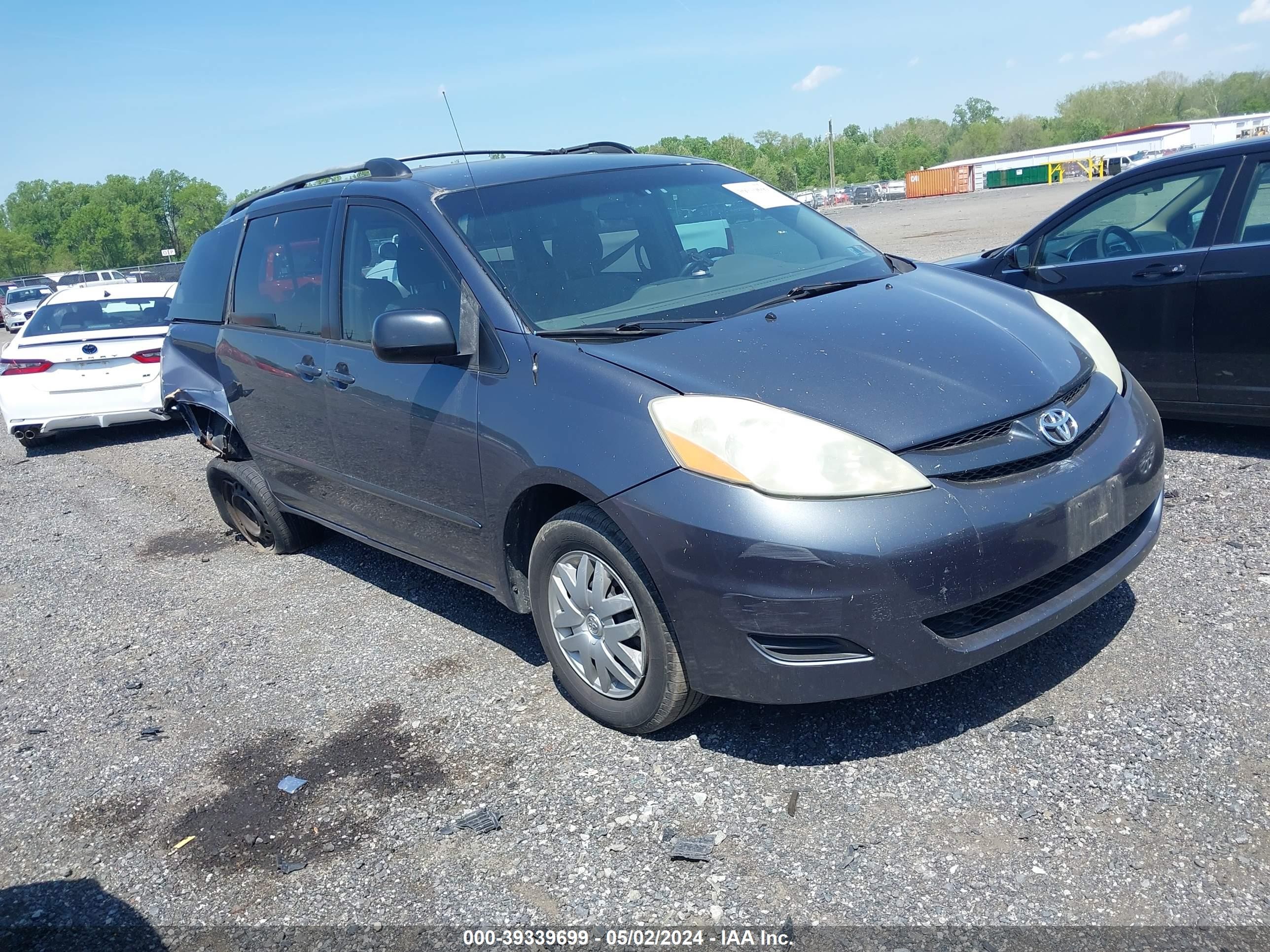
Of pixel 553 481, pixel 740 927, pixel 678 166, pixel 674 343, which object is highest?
pixel 678 166

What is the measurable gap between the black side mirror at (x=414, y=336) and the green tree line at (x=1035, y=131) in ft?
389

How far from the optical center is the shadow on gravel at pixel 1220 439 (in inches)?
226

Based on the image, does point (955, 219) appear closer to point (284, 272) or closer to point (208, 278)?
point (208, 278)

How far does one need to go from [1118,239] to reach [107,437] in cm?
1022

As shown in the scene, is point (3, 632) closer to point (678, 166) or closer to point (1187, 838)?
point (678, 166)

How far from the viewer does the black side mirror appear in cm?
368

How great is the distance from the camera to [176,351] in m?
6.23

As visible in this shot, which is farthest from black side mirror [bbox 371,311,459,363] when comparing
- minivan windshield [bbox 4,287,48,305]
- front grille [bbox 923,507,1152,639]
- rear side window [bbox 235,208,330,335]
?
minivan windshield [bbox 4,287,48,305]

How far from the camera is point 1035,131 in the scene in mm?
130000

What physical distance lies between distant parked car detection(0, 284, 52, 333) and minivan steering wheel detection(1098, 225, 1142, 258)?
3318 cm

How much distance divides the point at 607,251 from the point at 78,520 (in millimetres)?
5488

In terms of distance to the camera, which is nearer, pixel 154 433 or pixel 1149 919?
pixel 1149 919

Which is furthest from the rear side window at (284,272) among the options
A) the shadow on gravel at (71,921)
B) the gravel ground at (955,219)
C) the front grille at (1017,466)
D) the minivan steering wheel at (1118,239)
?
the gravel ground at (955,219)

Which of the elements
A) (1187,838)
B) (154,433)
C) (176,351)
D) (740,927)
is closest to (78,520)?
(176,351)
